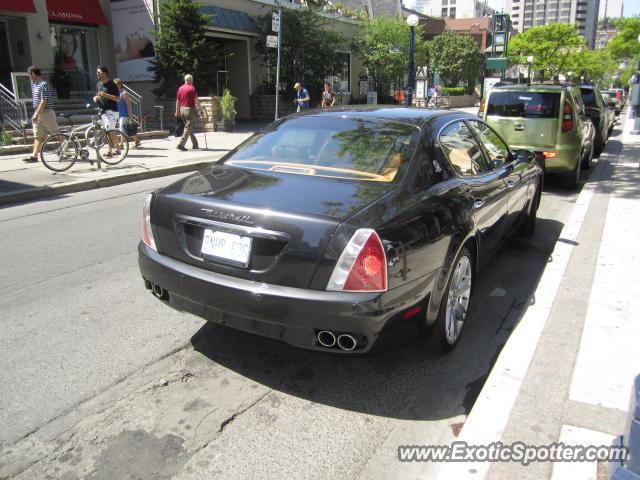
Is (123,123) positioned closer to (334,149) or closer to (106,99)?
(106,99)

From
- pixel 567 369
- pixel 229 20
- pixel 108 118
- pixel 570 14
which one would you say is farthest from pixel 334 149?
pixel 570 14

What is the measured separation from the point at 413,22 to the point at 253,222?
1928cm

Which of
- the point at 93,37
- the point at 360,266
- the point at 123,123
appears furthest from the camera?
the point at 93,37

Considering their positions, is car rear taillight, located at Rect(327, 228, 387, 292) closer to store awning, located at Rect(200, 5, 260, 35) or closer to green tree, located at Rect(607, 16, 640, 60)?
store awning, located at Rect(200, 5, 260, 35)

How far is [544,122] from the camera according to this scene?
9.47m

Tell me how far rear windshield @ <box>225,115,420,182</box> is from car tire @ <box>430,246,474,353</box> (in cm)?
77

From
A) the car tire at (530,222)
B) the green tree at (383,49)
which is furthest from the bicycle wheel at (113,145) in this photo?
the green tree at (383,49)

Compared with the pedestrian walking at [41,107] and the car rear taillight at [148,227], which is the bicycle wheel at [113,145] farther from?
the car rear taillight at [148,227]

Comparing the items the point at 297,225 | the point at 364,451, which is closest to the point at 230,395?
the point at 364,451

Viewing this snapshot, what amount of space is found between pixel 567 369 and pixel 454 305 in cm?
78

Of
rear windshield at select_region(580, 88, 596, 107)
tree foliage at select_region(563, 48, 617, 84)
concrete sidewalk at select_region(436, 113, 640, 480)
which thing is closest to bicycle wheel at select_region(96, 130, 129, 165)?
concrete sidewalk at select_region(436, 113, 640, 480)

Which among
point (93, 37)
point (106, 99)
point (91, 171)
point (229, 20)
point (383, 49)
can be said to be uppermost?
point (229, 20)

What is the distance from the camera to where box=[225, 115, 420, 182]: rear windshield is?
3668 millimetres

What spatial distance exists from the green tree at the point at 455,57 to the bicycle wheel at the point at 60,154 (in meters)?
40.6
